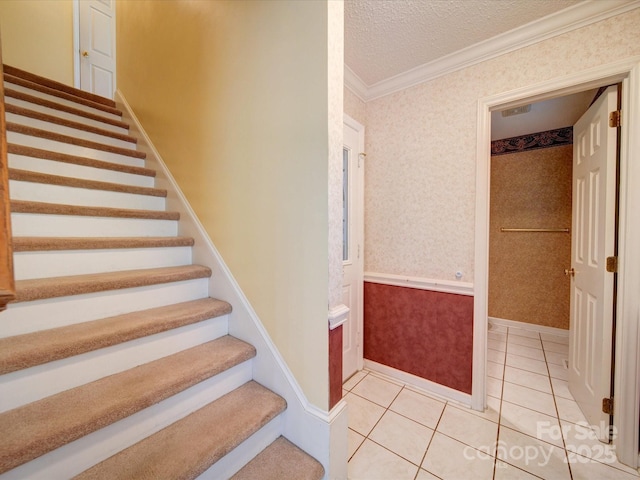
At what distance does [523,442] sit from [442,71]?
2561 mm

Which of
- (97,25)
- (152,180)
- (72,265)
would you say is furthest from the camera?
(97,25)

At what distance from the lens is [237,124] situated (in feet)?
4.73

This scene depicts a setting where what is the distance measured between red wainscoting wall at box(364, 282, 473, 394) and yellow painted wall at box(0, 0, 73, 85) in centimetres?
446

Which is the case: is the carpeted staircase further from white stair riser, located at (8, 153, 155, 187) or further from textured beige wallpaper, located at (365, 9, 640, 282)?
textured beige wallpaper, located at (365, 9, 640, 282)

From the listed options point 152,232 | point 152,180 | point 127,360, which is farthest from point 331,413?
point 152,180

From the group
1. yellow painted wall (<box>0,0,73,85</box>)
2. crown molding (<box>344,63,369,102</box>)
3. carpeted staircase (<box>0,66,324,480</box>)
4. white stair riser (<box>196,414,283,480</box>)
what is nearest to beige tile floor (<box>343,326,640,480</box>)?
white stair riser (<box>196,414,283,480</box>)

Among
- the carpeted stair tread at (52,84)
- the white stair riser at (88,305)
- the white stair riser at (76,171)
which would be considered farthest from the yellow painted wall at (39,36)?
the white stair riser at (88,305)

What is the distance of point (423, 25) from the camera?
1.60 m

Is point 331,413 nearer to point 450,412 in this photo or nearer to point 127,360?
point 127,360

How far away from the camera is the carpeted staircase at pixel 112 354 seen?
855 millimetres

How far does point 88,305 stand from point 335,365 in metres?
1.18

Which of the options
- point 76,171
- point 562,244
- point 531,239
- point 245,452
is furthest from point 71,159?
point 562,244

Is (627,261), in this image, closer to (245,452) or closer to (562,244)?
(562,244)

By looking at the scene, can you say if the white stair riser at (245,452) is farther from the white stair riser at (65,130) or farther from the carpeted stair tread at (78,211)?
the white stair riser at (65,130)
